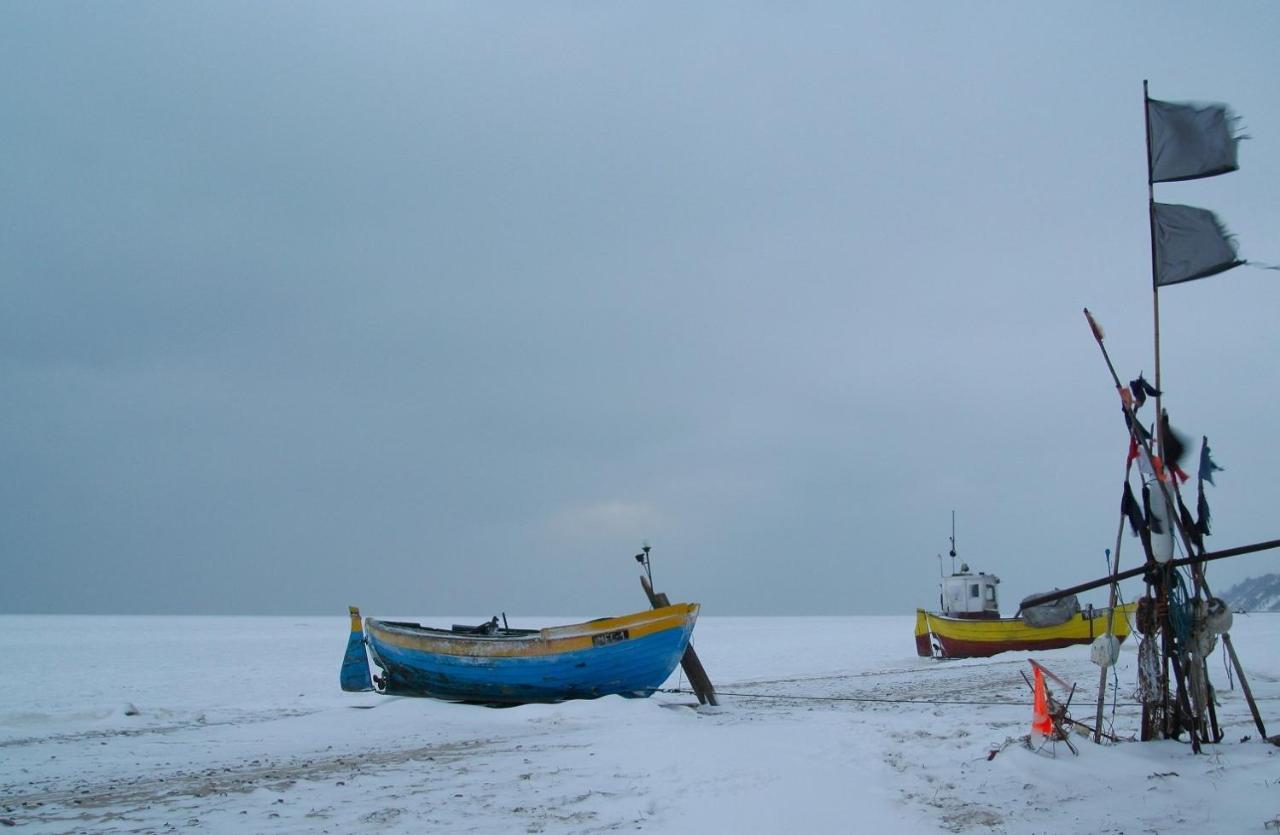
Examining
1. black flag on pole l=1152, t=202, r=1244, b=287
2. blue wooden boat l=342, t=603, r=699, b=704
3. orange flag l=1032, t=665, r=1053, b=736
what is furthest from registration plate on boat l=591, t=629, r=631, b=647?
black flag on pole l=1152, t=202, r=1244, b=287

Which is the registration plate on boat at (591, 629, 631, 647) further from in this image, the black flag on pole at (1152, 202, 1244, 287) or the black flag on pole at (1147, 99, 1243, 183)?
the black flag on pole at (1147, 99, 1243, 183)

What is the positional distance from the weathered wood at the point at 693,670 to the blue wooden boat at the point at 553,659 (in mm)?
269

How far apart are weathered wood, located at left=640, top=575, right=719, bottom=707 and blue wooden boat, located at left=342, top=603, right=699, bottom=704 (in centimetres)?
27

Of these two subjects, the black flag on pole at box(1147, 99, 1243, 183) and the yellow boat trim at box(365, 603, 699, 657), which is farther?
the yellow boat trim at box(365, 603, 699, 657)

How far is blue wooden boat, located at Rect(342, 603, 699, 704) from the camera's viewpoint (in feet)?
49.0

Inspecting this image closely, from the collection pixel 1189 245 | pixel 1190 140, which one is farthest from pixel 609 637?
pixel 1190 140

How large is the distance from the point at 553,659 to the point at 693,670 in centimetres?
252

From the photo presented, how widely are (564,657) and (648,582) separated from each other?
2015mm

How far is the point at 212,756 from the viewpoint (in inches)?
424

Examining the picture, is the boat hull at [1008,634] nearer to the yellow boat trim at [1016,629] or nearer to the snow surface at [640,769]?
the yellow boat trim at [1016,629]

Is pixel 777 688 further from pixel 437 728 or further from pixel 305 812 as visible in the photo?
pixel 305 812

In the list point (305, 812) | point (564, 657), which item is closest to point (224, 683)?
point (564, 657)

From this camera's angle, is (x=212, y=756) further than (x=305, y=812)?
Yes

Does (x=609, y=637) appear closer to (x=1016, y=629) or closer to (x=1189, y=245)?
(x=1189, y=245)
